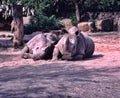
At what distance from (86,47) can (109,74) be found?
249 centimetres

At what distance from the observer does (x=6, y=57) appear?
11.0 meters

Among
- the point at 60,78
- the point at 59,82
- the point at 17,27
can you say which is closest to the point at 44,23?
the point at 17,27

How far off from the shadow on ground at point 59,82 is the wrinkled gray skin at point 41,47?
38.6 inches

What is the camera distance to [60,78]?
Answer: 7.55m

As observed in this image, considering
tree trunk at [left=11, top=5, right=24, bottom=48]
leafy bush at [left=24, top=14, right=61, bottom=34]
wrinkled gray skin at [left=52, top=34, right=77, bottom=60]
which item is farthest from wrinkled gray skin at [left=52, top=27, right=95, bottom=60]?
leafy bush at [left=24, top=14, right=61, bottom=34]

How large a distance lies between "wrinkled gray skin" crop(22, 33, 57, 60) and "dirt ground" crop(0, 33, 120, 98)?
0.20 meters

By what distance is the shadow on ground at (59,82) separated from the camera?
6.29m

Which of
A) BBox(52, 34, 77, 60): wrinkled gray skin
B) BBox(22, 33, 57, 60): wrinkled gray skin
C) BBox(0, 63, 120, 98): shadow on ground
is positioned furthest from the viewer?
BBox(22, 33, 57, 60): wrinkled gray skin

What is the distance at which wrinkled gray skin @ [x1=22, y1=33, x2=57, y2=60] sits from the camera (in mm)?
10266

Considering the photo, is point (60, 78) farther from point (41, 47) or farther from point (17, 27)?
point (17, 27)

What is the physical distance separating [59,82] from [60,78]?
389 mm

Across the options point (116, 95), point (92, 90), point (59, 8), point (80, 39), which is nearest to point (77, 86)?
point (92, 90)

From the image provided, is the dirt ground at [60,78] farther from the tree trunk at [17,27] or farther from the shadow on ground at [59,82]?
the tree trunk at [17,27]

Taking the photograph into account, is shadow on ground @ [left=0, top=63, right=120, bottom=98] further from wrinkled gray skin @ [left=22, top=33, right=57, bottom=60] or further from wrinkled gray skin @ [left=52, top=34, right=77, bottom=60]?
wrinkled gray skin @ [left=22, top=33, right=57, bottom=60]
